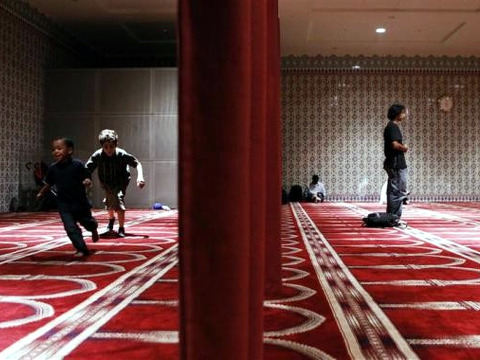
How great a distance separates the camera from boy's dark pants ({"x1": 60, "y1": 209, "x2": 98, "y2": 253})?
12.6 feet

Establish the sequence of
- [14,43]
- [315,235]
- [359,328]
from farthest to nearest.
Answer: [14,43]
[315,235]
[359,328]

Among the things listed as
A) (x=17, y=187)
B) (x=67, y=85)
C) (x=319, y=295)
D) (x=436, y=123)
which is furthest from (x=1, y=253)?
(x=436, y=123)

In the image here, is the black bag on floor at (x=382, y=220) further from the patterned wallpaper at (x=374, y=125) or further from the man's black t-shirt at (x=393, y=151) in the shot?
the patterned wallpaper at (x=374, y=125)

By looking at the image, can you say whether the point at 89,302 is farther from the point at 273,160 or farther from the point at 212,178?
the point at 212,178

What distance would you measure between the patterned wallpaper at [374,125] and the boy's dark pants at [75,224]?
970cm

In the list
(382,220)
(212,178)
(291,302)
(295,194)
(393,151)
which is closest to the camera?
(212,178)

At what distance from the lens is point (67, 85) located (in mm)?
10906

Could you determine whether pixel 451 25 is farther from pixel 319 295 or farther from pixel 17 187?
pixel 319 295

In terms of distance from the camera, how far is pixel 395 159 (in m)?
6.00

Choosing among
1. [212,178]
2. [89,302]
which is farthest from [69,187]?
[212,178]

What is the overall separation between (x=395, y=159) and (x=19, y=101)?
6.87 metres

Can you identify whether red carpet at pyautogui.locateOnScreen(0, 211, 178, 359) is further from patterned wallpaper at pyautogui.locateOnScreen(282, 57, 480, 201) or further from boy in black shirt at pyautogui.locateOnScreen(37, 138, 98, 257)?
patterned wallpaper at pyautogui.locateOnScreen(282, 57, 480, 201)

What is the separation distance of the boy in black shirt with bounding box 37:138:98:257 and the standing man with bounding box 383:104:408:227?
11.1ft

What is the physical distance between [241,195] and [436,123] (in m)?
13.3
